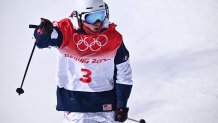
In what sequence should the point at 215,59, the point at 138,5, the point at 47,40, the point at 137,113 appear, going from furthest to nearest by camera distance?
the point at 138,5
the point at 215,59
the point at 137,113
the point at 47,40

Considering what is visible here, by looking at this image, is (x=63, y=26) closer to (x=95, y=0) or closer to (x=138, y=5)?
(x=95, y=0)

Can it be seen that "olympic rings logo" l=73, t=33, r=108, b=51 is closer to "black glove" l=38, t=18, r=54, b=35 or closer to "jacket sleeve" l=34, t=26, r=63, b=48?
"jacket sleeve" l=34, t=26, r=63, b=48

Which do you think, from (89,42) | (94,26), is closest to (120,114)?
(89,42)

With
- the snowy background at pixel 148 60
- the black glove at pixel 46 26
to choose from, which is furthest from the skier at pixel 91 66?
the snowy background at pixel 148 60

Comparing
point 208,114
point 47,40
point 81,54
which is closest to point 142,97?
point 208,114

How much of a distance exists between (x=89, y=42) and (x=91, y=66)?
28cm

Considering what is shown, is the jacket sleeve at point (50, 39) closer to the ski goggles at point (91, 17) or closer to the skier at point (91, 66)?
the skier at point (91, 66)

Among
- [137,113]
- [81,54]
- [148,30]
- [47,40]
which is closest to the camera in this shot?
[47,40]

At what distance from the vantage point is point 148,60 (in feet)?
25.1

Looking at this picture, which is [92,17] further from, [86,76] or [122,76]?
[122,76]

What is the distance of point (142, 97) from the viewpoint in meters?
6.73

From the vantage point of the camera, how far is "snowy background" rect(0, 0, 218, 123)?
6.66 meters

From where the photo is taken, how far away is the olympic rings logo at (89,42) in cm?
457

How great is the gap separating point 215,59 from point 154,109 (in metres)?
2.05
